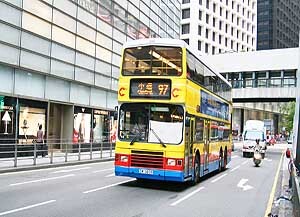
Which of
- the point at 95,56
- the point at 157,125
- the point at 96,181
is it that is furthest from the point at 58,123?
the point at 157,125

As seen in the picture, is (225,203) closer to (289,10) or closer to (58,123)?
(58,123)

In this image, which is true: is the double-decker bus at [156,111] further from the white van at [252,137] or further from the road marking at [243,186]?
the white van at [252,137]

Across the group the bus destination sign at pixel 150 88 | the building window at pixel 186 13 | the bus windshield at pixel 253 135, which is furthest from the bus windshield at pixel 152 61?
the building window at pixel 186 13

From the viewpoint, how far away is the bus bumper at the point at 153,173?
13.2m

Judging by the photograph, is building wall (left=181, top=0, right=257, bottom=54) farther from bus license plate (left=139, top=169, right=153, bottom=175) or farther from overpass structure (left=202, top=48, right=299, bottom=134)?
bus license plate (left=139, top=169, right=153, bottom=175)

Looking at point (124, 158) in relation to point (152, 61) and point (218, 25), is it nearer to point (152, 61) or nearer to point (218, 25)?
point (152, 61)

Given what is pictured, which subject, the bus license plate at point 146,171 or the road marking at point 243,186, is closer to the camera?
the bus license plate at point 146,171

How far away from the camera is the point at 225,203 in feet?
39.0

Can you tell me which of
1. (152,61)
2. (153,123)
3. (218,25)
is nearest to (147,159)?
(153,123)

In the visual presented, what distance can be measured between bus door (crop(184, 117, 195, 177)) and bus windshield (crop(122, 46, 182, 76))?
164cm

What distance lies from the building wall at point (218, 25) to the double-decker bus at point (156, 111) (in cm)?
7011

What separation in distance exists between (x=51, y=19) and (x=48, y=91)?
435 centimetres

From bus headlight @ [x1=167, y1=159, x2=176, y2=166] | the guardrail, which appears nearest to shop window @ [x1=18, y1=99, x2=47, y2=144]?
the guardrail

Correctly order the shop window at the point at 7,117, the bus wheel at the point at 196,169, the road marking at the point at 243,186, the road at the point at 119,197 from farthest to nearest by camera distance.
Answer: the shop window at the point at 7,117 < the road marking at the point at 243,186 < the bus wheel at the point at 196,169 < the road at the point at 119,197
